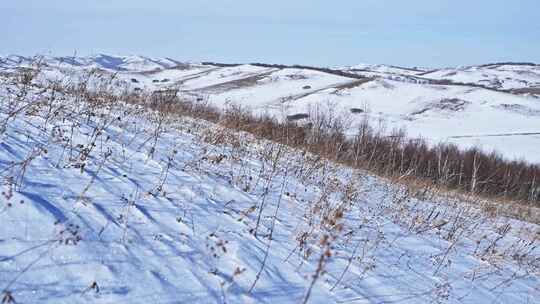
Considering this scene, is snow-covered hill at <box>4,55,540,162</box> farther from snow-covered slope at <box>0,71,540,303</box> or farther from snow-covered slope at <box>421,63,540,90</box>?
snow-covered slope at <box>421,63,540,90</box>

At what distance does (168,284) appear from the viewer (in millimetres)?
2426

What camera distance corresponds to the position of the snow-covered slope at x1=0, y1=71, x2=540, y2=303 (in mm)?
2359

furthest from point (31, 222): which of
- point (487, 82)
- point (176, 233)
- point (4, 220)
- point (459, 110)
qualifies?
point (487, 82)

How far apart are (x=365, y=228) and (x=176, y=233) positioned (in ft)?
7.60

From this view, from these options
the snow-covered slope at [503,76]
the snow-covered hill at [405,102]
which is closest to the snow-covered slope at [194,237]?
the snow-covered hill at [405,102]

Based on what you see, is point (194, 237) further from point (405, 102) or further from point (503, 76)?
point (503, 76)

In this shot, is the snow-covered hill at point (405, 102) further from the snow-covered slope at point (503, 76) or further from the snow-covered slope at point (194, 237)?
the snow-covered slope at point (503, 76)

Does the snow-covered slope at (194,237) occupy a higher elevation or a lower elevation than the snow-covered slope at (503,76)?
lower

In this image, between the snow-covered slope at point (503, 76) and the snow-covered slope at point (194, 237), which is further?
the snow-covered slope at point (503, 76)

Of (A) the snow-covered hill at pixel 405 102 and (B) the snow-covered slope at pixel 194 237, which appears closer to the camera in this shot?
(B) the snow-covered slope at pixel 194 237

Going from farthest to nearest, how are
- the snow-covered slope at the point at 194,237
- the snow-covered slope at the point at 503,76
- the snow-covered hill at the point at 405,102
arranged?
the snow-covered slope at the point at 503,76 → the snow-covered hill at the point at 405,102 → the snow-covered slope at the point at 194,237

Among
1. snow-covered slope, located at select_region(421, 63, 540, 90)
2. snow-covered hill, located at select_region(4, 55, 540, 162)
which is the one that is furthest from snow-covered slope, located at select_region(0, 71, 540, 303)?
snow-covered slope, located at select_region(421, 63, 540, 90)

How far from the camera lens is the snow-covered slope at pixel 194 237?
236 centimetres

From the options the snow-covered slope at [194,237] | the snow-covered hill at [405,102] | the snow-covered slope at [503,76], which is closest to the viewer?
the snow-covered slope at [194,237]
